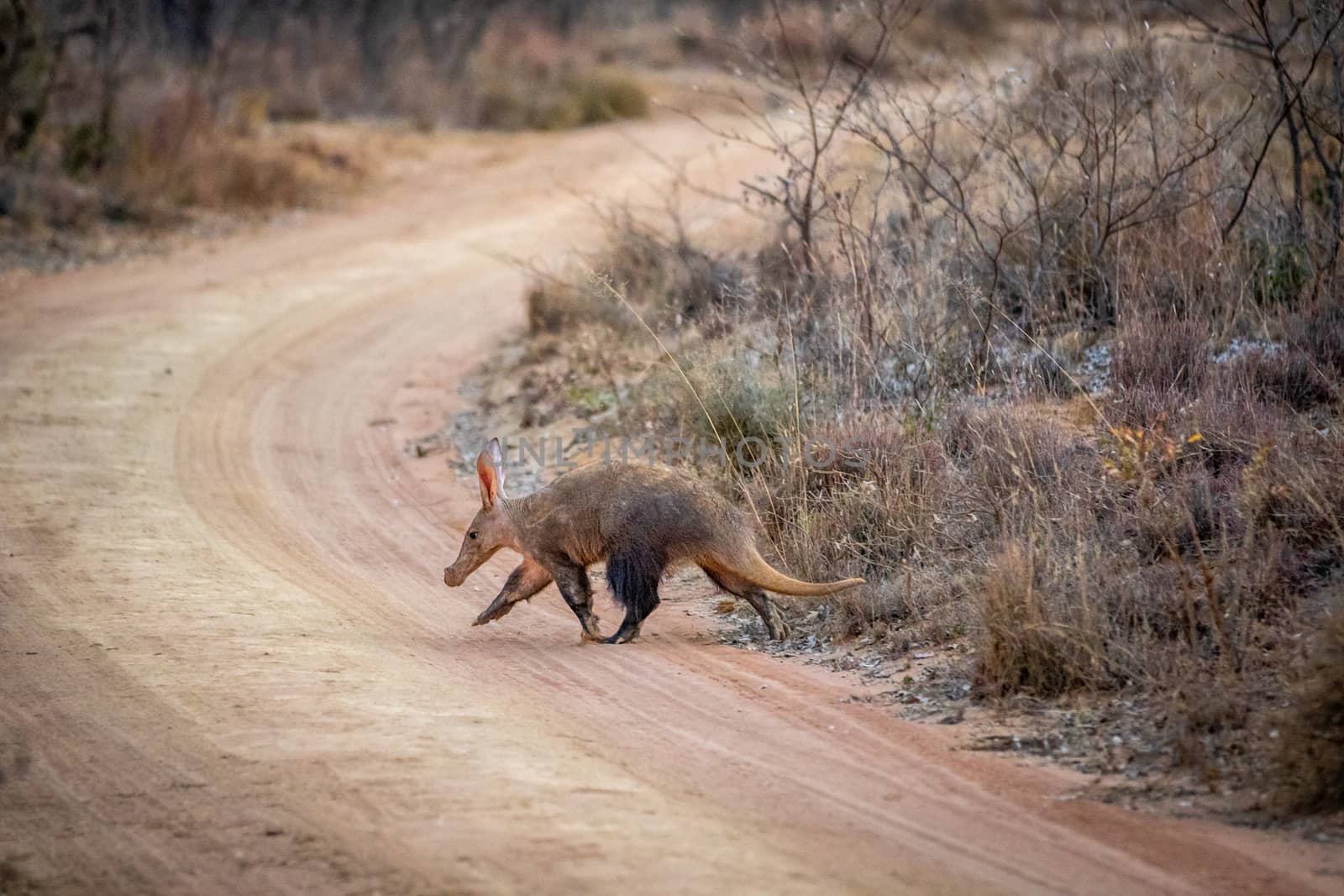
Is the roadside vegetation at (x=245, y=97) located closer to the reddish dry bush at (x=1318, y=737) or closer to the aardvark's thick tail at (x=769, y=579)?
the aardvark's thick tail at (x=769, y=579)

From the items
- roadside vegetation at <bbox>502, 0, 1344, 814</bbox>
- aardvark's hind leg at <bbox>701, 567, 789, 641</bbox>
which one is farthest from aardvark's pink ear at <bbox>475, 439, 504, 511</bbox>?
aardvark's hind leg at <bbox>701, 567, 789, 641</bbox>

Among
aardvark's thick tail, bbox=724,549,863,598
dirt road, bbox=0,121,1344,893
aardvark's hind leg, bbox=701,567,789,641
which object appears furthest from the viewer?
aardvark's hind leg, bbox=701,567,789,641

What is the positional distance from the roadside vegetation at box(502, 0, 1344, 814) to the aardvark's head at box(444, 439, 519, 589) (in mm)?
1078

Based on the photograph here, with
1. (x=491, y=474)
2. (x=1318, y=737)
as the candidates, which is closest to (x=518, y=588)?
(x=491, y=474)

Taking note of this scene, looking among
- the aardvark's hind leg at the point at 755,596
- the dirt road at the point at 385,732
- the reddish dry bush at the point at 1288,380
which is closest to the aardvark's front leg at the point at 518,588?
the dirt road at the point at 385,732

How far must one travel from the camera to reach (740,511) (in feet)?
22.4

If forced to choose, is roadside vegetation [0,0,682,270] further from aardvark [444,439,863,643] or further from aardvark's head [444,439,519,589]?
aardvark [444,439,863,643]

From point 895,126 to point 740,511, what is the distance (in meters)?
6.24

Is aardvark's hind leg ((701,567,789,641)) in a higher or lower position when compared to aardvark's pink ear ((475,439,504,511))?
lower

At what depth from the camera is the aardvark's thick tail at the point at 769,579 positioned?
253 inches

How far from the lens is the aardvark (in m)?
6.56

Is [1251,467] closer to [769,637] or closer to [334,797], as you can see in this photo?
[769,637]

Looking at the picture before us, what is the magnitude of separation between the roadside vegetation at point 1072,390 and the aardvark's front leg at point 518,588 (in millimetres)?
1215

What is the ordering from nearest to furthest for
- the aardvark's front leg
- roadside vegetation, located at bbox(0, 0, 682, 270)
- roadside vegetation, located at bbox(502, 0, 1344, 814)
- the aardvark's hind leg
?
roadside vegetation, located at bbox(502, 0, 1344, 814) < the aardvark's hind leg < the aardvark's front leg < roadside vegetation, located at bbox(0, 0, 682, 270)
